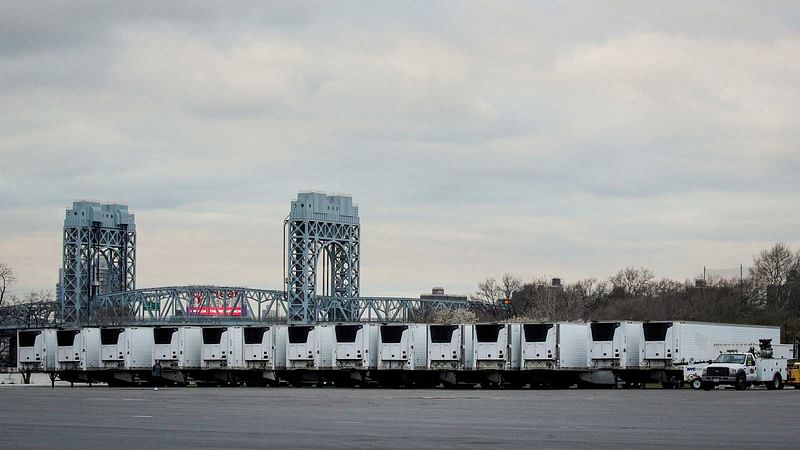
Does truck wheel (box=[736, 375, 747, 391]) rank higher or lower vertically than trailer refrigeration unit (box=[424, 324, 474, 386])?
lower

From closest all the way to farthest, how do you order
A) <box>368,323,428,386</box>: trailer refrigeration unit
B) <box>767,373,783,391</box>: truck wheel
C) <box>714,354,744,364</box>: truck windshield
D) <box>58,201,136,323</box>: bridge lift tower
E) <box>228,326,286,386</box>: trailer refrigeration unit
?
<box>714,354,744,364</box>: truck windshield, <box>767,373,783,391</box>: truck wheel, <box>368,323,428,386</box>: trailer refrigeration unit, <box>228,326,286,386</box>: trailer refrigeration unit, <box>58,201,136,323</box>: bridge lift tower

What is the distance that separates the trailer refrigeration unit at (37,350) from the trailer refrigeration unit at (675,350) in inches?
1640

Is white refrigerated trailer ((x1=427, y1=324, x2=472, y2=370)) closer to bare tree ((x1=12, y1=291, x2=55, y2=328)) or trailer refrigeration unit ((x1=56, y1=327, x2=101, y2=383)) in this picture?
trailer refrigeration unit ((x1=56, y1=327, x2=101, y2=383))

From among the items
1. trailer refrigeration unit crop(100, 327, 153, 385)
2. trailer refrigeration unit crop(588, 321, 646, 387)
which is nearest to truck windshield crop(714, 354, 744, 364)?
trailer refrigeration unit crop(588, 321, 646, 387)

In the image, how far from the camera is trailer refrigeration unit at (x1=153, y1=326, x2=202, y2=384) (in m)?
79.9

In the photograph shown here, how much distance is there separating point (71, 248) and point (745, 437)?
152757 millimetres

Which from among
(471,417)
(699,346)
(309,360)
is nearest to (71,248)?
(309,360)

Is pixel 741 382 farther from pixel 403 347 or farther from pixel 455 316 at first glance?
pixel 455 316

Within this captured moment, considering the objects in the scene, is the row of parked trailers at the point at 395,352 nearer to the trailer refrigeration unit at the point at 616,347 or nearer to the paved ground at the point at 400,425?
the trailer refrigeration unit at the point at 616,347

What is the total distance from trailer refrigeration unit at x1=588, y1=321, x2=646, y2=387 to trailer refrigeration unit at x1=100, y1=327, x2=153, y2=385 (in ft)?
99.4

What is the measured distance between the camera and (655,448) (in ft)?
70.8

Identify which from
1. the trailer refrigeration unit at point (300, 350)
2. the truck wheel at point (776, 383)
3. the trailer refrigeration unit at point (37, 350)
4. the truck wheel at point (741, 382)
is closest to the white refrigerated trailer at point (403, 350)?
the trailer refrigeration unit at point (300, 350)

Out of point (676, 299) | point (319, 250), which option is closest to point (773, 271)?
point (676, 299)

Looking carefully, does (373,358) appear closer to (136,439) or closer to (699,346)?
(699,346)
